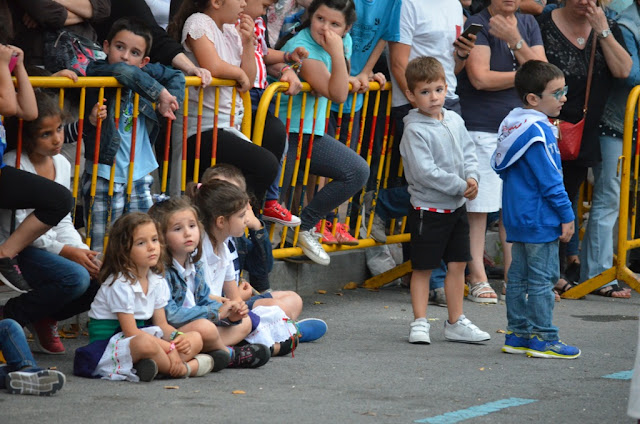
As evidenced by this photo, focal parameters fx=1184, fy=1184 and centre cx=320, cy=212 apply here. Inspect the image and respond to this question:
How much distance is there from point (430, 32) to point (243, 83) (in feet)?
6.30

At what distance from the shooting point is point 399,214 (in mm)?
9188

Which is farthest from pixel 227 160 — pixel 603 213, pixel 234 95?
pixel 603 213

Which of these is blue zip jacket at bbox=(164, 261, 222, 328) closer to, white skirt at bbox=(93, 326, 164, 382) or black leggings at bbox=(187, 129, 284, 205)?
white skirt at bbox=(93, 326, 164, 382)

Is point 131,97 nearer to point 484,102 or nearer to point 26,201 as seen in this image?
point 26,201

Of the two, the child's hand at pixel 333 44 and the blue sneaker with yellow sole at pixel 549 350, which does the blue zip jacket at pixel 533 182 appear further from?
the child's hand at pixel 333 44

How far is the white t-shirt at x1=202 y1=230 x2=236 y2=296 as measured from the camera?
21.5 ft

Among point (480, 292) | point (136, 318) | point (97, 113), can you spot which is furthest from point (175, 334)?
point (480, 292)

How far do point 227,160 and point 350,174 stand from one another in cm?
119

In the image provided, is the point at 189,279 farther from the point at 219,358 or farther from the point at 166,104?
the point at 166,104

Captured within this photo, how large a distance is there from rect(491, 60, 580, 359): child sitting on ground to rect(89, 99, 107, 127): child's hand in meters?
2.35

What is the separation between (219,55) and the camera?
764 cm

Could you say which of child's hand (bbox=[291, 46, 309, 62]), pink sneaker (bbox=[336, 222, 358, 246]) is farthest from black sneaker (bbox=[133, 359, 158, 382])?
pink sneaker (bbox=[336, 222, 358, 246])

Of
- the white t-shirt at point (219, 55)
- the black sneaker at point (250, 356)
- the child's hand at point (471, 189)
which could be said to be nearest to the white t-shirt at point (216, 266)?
the black sneaker at point (250, 356)

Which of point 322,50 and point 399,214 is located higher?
point 322,50
